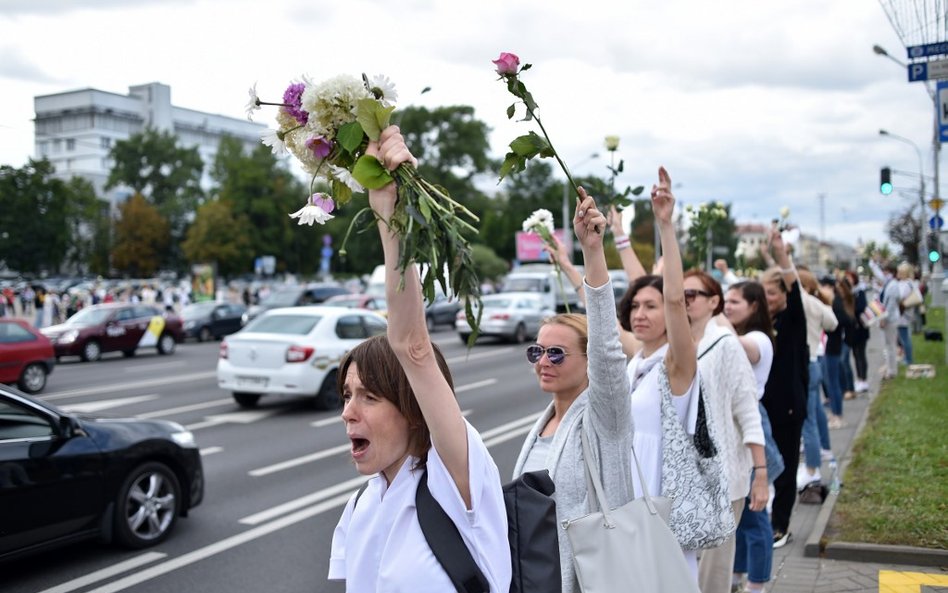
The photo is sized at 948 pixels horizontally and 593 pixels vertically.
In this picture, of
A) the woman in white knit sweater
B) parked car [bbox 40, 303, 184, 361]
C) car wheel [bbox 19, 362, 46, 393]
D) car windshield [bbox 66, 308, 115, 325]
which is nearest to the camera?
the woman in white knit sweater

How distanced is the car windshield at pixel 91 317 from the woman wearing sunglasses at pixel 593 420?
73.7 ft

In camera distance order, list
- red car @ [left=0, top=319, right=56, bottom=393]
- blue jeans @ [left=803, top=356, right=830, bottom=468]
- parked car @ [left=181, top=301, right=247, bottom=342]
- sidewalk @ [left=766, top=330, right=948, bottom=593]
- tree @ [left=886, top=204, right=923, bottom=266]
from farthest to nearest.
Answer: tree @ [left=886, top=204, right=923, bottom=266], parked car @ [left=181, top=301, right=247, bottom=342], red car @ [left=0, top=319, right=56, bottom=393], blue jeans @ [left=803, top=356, right=830, bottom=468], sidewalk @ [left=766, top=330, right=948, bottom=593]

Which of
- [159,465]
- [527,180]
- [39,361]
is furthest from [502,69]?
[527,180]

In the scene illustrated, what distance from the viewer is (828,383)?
10.7m

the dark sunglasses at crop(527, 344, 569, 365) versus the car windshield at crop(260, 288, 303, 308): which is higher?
the dark sunglasses at crop(527, 344, 569, 365)

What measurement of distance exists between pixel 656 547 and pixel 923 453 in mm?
6482

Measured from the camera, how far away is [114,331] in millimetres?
23031

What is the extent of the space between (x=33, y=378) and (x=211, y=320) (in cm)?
1424

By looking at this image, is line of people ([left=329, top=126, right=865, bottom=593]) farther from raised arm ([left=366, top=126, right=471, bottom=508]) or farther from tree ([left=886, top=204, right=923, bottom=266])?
tree ([left=886, top=204, right=923, bottom=266])

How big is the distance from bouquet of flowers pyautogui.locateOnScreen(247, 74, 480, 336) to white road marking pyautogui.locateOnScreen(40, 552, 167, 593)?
4799mm

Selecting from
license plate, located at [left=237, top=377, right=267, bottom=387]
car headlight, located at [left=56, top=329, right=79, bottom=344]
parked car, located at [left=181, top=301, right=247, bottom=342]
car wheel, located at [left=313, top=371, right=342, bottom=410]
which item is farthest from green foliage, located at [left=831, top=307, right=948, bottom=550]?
parked car, located at [left=181, top=301, right=247, bottom=342]

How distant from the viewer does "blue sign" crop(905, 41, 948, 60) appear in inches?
308

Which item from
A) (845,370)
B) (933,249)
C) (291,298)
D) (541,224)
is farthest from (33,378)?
(933,249)

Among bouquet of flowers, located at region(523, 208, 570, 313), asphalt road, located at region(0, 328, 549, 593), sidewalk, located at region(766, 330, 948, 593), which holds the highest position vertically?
bouquet of flowers, located at region(523, 208, 570, 313)
